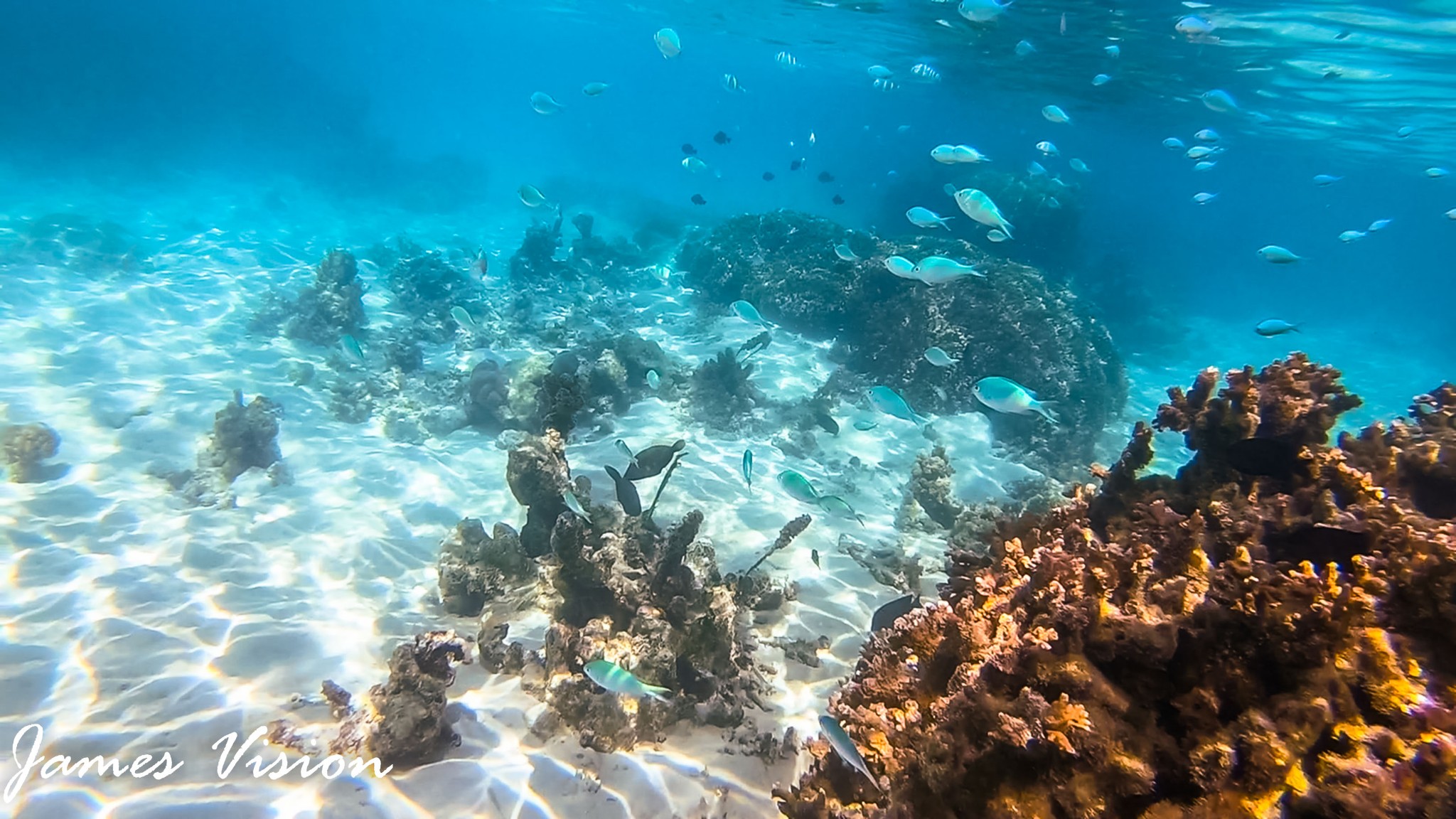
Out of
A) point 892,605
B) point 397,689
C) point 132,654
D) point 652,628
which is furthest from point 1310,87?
point 132,654

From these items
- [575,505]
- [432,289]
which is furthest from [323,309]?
[575,505]

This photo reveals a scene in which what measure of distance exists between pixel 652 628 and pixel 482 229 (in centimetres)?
3014

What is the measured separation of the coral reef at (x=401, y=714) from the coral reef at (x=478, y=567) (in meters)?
1.45

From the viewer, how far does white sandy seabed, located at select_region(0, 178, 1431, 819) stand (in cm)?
376

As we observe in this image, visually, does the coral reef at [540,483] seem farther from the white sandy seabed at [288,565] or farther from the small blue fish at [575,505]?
the white sandy seabed at [288,565]

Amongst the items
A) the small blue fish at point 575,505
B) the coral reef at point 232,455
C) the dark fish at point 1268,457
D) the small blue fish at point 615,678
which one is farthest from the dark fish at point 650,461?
the coral reef at point 232,455

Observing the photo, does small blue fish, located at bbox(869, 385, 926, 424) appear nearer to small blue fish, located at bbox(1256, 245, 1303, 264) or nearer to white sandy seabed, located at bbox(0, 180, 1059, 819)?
white sandy seabed, located at bbox(0, 180, 1059, 819)

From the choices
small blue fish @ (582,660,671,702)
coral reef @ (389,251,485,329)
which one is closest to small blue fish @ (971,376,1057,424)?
small blue fish @ (582,660,671,702)

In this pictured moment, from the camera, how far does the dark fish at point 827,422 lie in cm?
1037

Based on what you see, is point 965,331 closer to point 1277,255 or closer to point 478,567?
point 1277,255

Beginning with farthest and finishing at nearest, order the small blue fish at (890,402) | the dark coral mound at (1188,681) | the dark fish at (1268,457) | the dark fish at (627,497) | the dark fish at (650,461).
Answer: the small blue fish at (890,402) → the dark fish at (650,461) → the dark fish at (627,497) → the dark fish at (1268,457) → the dark coral mound at (1188,681)

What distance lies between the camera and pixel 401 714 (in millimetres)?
3844

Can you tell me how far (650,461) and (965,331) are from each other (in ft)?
26.3

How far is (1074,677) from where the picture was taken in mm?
2373
